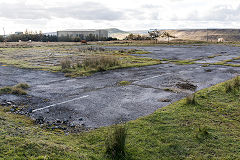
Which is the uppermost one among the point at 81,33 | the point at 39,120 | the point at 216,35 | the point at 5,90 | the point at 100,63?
the point at 216,35

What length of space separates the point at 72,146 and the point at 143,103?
12.0 ft

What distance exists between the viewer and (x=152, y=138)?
4969 millimetres

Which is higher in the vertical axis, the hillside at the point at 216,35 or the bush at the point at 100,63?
the hillside at the point at 216,35

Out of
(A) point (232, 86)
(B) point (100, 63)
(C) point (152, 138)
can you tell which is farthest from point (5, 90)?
(A) point (232, 86)

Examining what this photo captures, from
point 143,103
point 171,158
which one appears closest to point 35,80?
point 143,103

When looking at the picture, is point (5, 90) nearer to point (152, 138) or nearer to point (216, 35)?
point (152, 138)

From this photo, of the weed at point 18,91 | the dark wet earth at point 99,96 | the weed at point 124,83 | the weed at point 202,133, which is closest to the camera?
the weed at point 202,133

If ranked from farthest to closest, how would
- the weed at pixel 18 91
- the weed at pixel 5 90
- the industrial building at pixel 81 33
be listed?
the industrial building at pixel 81 33 < the weed at pixel 5 90 < the weed at pixel 18 91

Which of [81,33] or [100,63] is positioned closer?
[100,63]

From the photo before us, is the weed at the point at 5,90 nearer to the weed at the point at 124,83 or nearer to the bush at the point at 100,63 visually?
the weed at the point at 124,83

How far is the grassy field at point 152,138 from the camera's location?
404cm

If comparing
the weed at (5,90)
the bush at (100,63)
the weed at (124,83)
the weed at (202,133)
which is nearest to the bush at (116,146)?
the weed at (202,133)

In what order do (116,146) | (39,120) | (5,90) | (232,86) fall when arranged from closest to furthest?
1. (116,146)
2. (39,120)
3. (5,90)
4. (232,86)

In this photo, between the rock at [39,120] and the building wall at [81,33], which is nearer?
the rock at [39,120]
